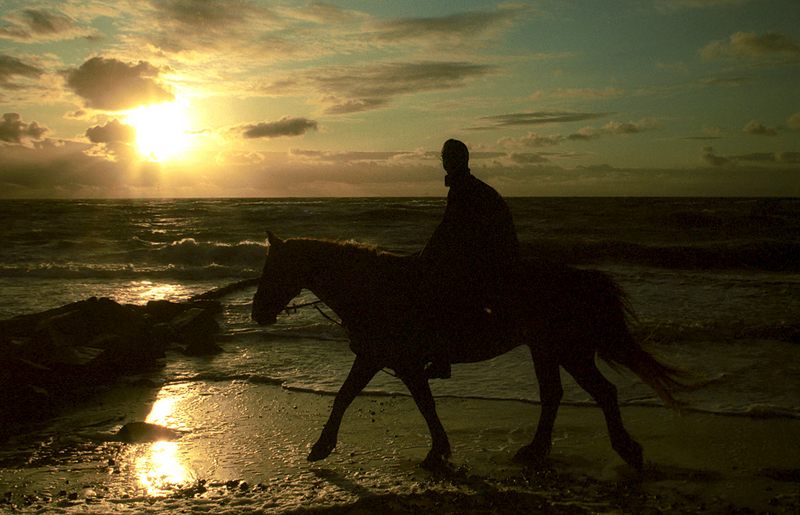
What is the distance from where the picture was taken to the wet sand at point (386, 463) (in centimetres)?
488

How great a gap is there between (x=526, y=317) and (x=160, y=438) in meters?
3.52

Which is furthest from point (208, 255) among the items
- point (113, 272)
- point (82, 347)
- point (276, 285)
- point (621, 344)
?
point (621, 344)

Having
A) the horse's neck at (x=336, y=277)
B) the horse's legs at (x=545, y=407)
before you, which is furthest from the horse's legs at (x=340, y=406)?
the horse's legs at (x=545, y=407)

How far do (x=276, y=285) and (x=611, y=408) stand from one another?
A: 291 cm

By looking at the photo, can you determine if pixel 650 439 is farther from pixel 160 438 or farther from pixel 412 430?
pixel 160 438

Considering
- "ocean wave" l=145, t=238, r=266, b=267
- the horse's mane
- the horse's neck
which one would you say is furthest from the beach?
"ocean wave" l=145, t=238, r=266, b=267

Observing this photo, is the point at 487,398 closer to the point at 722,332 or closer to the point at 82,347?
the point at 82,347

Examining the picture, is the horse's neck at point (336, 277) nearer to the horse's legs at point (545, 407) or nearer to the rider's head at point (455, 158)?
the rider's head at point (455, 158)

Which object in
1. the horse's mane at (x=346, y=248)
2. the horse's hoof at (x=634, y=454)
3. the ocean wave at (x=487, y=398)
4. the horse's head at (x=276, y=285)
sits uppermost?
the horse's mane at (x=346, y=248)

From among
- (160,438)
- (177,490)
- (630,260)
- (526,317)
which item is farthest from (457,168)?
(630,260)

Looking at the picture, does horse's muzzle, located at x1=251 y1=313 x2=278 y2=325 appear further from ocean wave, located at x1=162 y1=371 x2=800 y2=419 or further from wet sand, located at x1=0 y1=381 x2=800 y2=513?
ocean wave, located at x1=162 y1=371 x2=800 y2=419

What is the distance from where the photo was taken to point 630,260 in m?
28.0

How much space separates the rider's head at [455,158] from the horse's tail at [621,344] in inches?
53.6

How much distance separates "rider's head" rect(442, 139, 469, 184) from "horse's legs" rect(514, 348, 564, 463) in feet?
5.31
